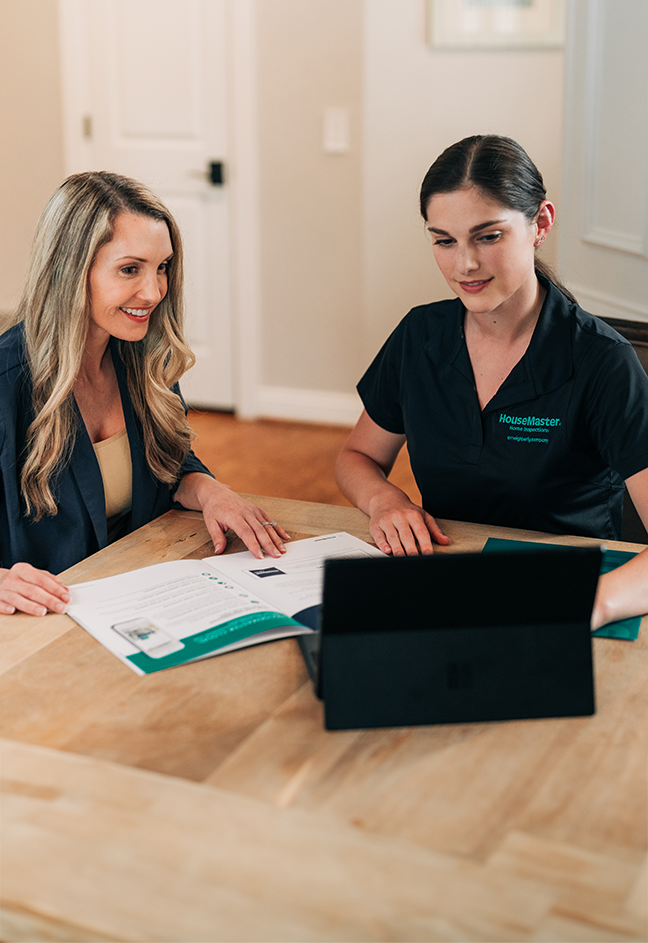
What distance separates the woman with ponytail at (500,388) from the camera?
154 cm

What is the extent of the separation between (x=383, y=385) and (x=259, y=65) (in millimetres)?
2806

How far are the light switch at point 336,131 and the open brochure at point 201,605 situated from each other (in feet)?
9.93

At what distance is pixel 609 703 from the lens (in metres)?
1.07

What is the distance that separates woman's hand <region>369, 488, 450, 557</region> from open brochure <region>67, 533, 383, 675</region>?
3cm

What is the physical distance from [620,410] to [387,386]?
1.47ft

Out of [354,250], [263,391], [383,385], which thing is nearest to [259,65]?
[354,250]

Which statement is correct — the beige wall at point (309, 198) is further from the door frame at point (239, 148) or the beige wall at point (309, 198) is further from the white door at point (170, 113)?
the white door at point (170, 113)

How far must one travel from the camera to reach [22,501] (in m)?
1.58

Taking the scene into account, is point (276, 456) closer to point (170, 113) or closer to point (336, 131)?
point (336, 131)

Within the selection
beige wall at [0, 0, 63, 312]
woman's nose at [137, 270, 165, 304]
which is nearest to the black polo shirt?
woman's nose at [137, 270, 165, 304]

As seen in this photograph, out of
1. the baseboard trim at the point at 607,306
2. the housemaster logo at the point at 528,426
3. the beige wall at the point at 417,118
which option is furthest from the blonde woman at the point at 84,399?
the beige wall at the point at 417,118

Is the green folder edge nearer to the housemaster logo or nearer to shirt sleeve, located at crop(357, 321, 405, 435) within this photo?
the housemaster logo

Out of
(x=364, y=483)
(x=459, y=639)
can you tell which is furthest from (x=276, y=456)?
(x=459, y=639)

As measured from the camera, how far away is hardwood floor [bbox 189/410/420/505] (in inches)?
150
